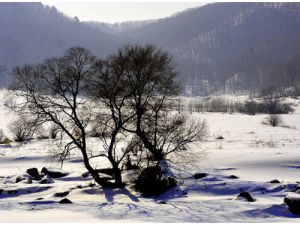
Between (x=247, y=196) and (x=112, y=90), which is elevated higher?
(x=112, y=90)

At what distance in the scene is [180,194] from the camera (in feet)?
66.1

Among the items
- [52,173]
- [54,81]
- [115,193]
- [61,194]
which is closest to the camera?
[61,194]

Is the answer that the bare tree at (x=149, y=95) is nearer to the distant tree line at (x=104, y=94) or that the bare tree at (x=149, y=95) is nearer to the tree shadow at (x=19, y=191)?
the distant tree line at (x=104, y=94)

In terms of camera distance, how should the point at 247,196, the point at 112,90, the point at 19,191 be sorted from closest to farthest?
1. the point at 247,196
2. the point at 112,90
3. the point at 19,191

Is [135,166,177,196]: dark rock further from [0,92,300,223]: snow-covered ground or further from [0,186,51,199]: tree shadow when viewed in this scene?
[0,186,51,199]: tree shadow

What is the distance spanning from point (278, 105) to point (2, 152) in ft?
321

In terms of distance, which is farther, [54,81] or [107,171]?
[107,171]

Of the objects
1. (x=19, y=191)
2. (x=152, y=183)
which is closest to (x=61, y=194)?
(x=19, y=191)

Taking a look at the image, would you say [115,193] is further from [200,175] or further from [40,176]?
[40,176]

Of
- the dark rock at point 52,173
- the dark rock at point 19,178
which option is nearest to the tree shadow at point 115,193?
the dark rock at point 52,173

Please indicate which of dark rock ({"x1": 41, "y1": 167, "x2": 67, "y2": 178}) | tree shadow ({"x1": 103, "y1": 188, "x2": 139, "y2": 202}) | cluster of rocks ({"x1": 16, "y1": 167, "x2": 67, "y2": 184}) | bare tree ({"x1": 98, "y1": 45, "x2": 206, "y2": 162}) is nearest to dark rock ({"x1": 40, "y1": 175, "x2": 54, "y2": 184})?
cluster of rocks ({"x1": 16, "y1": 167, "x2": 67, "y2": 184})

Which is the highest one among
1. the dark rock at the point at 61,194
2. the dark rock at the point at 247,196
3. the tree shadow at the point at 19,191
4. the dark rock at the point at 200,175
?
the dark rock at the point at 200,175

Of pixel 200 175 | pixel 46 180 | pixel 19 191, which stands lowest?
pixel 19 191

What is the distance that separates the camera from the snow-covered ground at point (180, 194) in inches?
552
